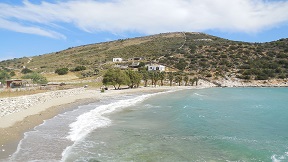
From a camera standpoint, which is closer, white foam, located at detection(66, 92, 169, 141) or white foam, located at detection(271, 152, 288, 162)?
→ white foam, located at detection(271, 152, 288, 162)

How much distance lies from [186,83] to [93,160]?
91.1 m

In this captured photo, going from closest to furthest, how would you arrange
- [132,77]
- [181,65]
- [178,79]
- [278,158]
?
1. [278,158]
2. [132,77]
3. [178,79]
4. [181,65]

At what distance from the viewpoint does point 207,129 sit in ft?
92.3

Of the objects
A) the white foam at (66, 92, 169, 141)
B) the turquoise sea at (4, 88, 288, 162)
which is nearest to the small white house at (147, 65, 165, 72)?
the white foam at (66, 92, 169, 141)

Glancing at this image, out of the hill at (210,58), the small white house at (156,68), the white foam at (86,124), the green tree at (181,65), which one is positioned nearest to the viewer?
the white foam at (86,124)

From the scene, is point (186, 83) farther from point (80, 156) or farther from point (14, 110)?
point (80, 156)

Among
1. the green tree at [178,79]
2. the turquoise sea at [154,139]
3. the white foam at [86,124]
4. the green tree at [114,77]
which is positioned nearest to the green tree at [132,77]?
the green tree at [114,77]

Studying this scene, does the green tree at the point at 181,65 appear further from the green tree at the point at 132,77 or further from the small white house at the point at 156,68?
the green tree at the point at 132,77

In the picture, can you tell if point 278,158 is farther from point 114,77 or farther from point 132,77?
point 132,77

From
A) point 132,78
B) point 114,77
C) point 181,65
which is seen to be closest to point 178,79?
point 181,65

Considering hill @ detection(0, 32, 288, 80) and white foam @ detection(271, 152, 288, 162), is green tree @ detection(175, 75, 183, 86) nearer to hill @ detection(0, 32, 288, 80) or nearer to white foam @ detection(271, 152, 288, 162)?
hill @ detection(0, 32, 288, 80)

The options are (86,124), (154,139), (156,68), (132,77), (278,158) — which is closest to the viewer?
(278,158)

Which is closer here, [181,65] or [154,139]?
[154,139]

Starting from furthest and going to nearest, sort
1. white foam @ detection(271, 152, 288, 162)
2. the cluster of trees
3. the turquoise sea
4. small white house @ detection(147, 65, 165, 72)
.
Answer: small white house @ detection(147, 65, 165, 72) → the cluster of trees → the turquoise sea → white foam @ detection(271, 152, 288, 162)
